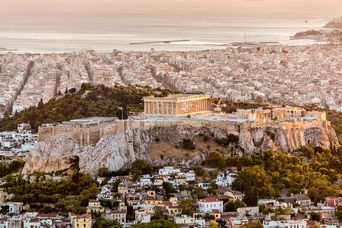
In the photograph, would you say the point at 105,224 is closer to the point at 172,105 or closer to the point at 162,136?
the point at 162,136

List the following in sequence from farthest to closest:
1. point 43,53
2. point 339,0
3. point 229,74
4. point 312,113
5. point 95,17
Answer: point 339,0 → point 95,17 → point 43,53 → point 229,74 → point 312,113

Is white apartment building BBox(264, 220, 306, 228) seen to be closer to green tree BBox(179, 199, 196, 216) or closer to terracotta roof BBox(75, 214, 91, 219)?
green tree BBox(179, 199, 196, 216)

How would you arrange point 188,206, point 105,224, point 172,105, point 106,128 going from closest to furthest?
point 105,224 < point 188,206 < point 106,128 < point 172,105

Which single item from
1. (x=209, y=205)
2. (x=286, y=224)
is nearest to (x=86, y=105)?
(x=209, y=205)

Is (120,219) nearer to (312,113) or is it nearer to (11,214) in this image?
(11,214)

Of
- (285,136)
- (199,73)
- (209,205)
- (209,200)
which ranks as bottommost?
(199,73)

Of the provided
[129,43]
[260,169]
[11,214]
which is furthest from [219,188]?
[129,43]
